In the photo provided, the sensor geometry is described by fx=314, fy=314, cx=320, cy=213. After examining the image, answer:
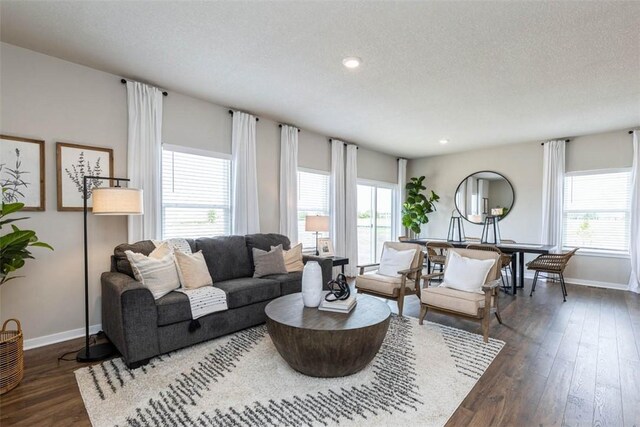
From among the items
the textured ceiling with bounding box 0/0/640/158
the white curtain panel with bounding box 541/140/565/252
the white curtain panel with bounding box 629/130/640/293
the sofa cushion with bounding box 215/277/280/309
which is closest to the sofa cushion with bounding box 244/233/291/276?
the sofa cushion with bounding box 215/277/280/309

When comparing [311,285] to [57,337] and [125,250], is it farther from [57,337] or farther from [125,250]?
[57,337]

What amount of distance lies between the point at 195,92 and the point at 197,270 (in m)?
2.26

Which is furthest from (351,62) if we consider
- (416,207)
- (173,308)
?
(416,207)

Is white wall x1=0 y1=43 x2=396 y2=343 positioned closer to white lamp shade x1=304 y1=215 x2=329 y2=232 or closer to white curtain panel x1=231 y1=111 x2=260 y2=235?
white curtain panel x1=231 y1=111 x2=260 y2=235

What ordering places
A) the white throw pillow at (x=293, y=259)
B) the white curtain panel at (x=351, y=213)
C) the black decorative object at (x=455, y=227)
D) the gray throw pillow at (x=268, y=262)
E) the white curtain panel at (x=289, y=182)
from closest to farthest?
the gray throw pillow at (x=268, y=262) → the white throw pillow at (x=293, y=259) → the white curtain panel at (x=289, y=182) → the white curtain panel at (x=351, y=213) → the black decorative object at (x=455, y=227)

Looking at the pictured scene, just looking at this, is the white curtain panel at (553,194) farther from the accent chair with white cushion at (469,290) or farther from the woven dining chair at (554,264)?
the accent chair with white cushion at (469,290)

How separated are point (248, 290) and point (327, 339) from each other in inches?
53.9

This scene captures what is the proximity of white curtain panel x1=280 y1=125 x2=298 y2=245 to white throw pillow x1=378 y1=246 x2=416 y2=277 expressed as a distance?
1719 millimetres

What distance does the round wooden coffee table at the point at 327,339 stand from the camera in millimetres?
2258

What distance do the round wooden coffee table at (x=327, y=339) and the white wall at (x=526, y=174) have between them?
5.45 metres

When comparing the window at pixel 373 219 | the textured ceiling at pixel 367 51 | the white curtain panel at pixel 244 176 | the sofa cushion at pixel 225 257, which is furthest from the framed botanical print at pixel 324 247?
the textured ceiling at pixel 367 51

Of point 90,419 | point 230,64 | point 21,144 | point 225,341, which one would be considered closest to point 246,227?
point 225,341

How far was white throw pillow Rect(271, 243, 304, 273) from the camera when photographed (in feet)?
13.5

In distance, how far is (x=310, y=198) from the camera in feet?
19.2
